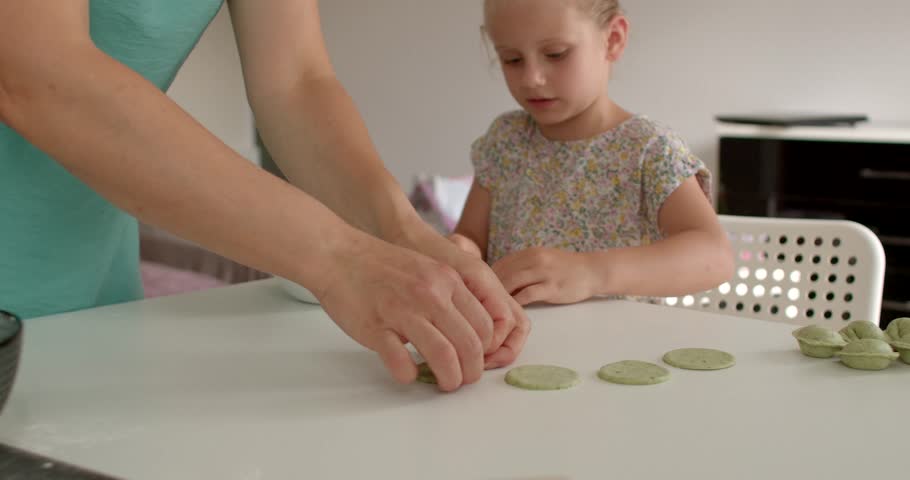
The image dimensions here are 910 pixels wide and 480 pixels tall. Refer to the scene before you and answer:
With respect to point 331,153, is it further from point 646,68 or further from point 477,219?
point 646,68

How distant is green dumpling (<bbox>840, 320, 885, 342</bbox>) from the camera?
0.82 metres

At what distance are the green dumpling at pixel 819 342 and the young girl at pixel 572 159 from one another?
20.8 inches

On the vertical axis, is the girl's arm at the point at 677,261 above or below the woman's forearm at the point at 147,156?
below

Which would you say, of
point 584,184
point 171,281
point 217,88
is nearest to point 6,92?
point 584,184

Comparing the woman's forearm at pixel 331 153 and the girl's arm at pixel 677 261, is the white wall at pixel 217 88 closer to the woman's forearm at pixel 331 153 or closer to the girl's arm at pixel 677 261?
the girl's arm at pixel 677 261

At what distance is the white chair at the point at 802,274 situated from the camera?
1.32 metres

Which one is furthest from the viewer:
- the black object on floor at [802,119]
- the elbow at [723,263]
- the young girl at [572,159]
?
the black object on floor at [802,119]

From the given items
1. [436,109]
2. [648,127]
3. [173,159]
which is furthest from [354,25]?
[173,159]

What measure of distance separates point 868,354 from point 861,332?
8cm

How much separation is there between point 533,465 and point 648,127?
1.08m

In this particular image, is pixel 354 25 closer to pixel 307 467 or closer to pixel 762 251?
pixel 762 251

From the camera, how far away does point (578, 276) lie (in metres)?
1.05

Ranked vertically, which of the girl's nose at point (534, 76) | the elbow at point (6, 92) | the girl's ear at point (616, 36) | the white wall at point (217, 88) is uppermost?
the white wall at point (217, 88)

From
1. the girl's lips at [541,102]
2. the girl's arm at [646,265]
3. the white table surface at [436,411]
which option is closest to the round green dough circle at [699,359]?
the white table surface at [436,411]
